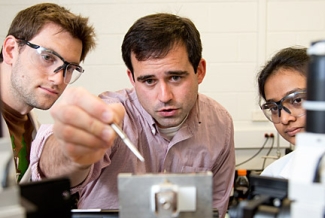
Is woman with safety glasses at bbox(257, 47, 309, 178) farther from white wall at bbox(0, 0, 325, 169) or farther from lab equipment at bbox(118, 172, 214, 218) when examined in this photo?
white wall at bbox(0, 0, 325, 169)

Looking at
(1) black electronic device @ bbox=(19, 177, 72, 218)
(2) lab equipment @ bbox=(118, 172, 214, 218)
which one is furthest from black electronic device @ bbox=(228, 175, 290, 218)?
(1) black electronic device @ bbox=(19, 177, 72, 218)

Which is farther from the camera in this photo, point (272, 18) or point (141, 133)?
point (272, 18)

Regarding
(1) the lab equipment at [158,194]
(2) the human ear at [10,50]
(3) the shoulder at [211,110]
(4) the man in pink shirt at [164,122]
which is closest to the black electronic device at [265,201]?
(1) the lab equipment at [158,194]

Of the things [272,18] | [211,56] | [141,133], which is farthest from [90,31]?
[272,18]

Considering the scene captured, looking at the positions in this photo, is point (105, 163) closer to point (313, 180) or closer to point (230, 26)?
point (313, 180)

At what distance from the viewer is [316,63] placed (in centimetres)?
45

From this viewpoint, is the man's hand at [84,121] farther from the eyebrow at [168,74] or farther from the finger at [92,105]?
the eyebrow at [168,74]

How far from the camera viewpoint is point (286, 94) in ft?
4.00

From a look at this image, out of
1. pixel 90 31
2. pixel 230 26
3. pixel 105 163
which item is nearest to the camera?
pixel 105 163

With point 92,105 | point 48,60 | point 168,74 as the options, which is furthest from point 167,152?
point 92,105

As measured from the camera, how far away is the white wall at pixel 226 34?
248cm

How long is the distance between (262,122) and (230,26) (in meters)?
0.77

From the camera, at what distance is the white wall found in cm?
248

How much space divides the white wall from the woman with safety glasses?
1196 millimetres
